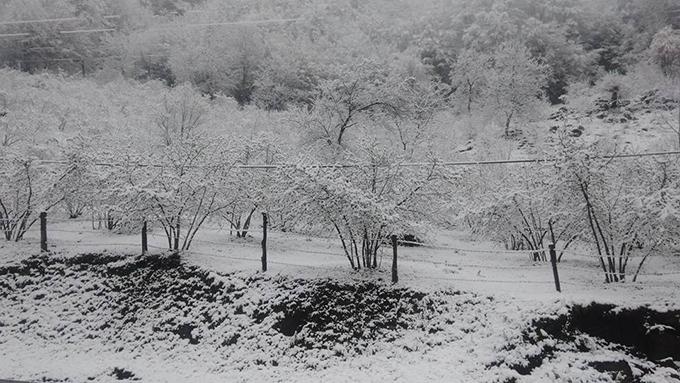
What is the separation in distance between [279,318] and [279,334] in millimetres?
348

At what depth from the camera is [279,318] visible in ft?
25.5

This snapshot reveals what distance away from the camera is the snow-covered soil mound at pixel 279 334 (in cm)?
630

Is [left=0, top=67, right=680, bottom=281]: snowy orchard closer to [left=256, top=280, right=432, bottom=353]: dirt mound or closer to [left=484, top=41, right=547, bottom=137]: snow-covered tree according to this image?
[left=256, top=280, right=432, bottom=353]: dirt mound

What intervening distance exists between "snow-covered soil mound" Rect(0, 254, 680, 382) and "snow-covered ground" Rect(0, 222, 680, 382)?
2cm

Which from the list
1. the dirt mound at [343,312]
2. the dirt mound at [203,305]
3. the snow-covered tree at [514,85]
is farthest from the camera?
the snow-covered tree at [514,85]

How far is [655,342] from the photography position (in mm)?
6285

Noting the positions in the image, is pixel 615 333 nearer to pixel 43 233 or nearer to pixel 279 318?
pixel 279 318

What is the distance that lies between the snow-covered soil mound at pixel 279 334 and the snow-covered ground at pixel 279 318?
0.02 metres

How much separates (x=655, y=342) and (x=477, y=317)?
267cm

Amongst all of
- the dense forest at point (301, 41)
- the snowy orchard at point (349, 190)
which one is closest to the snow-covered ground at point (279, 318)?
the snowy orchard at point (349, 190)

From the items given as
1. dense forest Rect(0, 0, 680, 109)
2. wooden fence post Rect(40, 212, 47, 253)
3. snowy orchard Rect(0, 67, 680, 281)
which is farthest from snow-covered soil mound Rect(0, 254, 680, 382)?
dense forest Rect(0, 0, 680, 109)

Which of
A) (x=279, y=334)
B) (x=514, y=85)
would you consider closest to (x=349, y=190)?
(x=279, y=334)

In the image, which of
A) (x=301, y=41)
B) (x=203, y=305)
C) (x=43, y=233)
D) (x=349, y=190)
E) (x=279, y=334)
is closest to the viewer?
(x=279, y=334)

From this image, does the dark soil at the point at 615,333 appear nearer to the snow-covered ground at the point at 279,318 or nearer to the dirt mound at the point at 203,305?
Answer: the snow-covered ground at the point at 279,318
